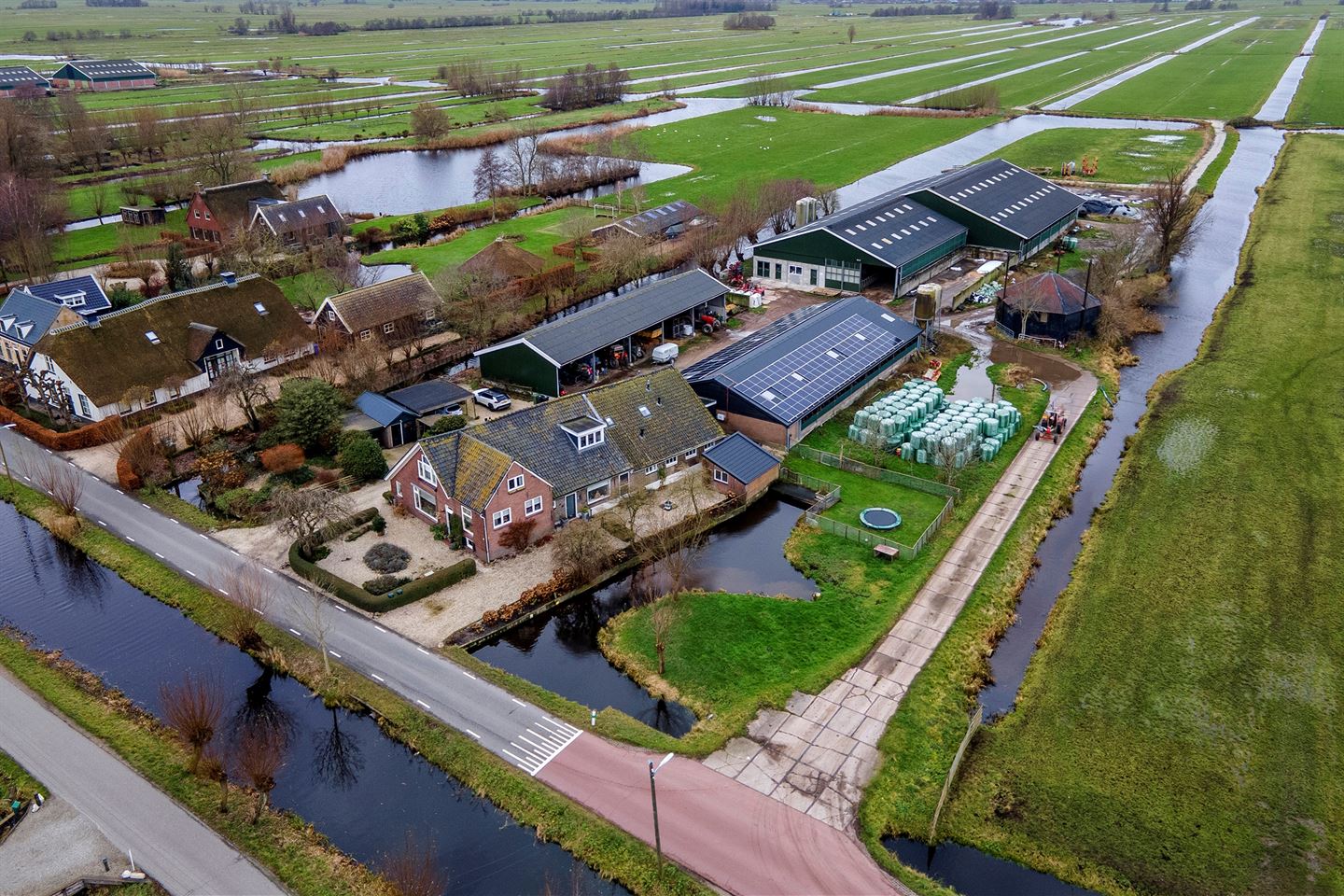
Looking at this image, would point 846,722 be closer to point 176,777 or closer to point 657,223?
point 176,777

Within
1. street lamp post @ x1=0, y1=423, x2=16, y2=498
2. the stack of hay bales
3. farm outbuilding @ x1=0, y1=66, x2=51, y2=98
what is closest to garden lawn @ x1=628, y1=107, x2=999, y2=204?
the stack of hay bales

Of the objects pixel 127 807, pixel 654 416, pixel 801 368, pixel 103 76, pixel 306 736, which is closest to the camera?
pixel 127 807

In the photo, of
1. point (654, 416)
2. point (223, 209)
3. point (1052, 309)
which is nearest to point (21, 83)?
point (223, 209)

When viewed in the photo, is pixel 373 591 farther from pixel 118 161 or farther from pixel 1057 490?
pixel 118 161

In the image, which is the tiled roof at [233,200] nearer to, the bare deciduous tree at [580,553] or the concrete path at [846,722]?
the bare deciduous tree at [580,553]

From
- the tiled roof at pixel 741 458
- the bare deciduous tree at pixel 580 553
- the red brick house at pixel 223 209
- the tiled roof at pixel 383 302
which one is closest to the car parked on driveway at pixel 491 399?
the tiled roof at pixel 383 302

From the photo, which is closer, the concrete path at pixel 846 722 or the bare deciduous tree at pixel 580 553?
the concrete path at pixel 846 722

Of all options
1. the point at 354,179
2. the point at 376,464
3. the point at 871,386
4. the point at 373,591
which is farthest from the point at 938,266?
the point at 354,179

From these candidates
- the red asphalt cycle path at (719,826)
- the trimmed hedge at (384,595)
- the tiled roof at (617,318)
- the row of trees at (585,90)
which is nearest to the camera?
the red asphalt cycle path at (719,826)
